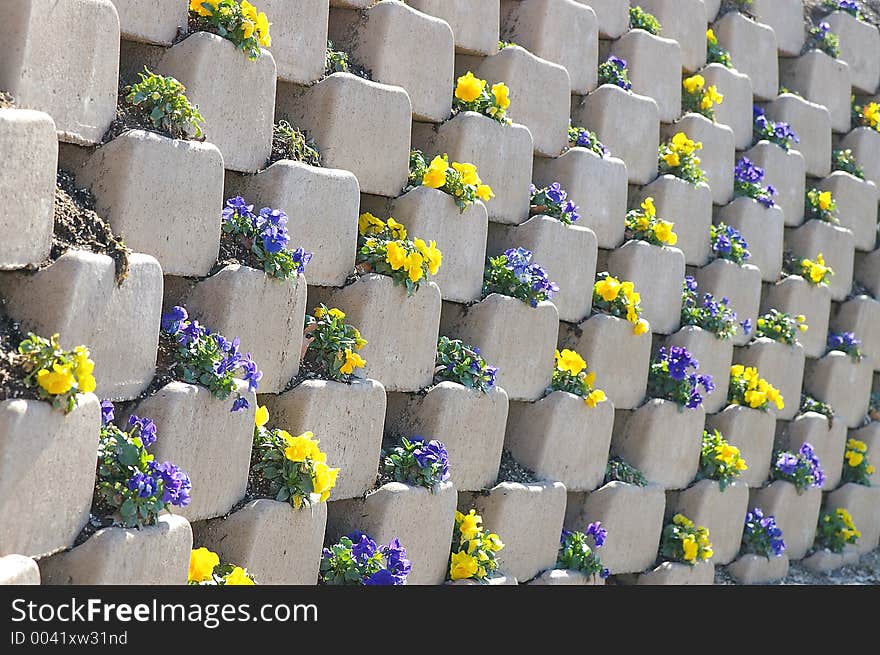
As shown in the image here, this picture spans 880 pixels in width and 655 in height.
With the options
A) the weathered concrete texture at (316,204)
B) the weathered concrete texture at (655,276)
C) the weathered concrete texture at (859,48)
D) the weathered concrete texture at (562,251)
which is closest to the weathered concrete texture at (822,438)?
the weathered concrete texture at (655,276)

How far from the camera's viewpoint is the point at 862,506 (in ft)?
16.0

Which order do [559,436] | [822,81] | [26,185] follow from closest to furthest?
[26,185] → [559,436] → [822,81]

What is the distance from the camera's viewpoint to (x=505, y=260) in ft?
11.1

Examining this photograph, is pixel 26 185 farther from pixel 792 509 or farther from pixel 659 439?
pixel 792 509

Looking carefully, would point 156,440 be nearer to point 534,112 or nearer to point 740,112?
point 534,112

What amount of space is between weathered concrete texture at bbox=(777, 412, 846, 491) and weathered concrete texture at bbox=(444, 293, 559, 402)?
4.87ft

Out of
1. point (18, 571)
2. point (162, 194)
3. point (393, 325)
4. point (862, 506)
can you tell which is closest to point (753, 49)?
point (862, 506)

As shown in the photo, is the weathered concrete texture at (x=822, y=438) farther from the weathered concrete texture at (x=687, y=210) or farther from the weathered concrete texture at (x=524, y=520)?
the weathered concrete texture at (x=524, y=520)

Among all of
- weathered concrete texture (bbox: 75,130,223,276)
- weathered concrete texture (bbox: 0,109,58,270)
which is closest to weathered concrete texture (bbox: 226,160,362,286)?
weathered concrete texture (bbox: 75,130,223,276)

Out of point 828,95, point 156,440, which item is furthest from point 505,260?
point 828,95

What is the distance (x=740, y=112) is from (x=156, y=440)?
2.79m

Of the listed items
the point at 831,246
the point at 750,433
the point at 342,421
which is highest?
the point at 831,246

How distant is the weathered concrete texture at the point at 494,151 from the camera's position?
3.29m

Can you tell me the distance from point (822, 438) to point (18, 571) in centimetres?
337
